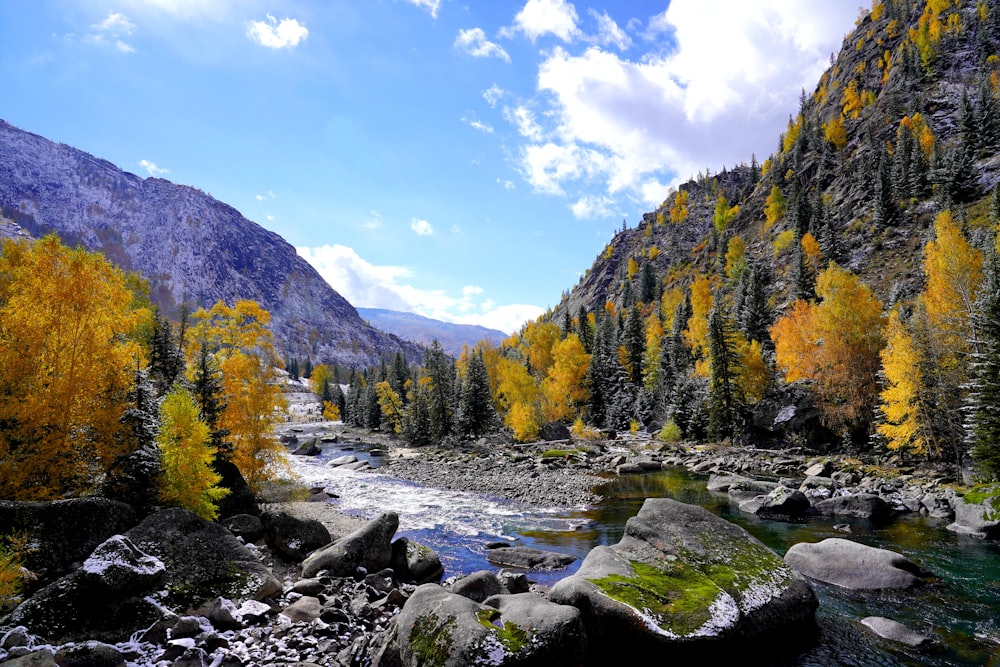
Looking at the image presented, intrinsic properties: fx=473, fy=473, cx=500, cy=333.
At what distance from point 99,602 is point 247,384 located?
16211mm

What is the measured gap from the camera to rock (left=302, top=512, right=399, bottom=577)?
16578 mm

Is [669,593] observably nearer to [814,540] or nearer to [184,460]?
[814,540]

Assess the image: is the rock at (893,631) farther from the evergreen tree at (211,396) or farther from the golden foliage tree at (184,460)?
the evergreen tree at (211,396)

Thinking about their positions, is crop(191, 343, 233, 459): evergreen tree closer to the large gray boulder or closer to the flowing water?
the flowing water

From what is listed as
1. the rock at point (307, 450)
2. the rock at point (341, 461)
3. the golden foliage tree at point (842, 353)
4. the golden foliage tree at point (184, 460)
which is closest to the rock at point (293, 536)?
the golden foliage tree at point (184, 460)

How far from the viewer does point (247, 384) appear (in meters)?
25.3

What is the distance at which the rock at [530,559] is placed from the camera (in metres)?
19.1

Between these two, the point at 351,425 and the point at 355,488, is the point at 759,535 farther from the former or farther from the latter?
the point at 351,425

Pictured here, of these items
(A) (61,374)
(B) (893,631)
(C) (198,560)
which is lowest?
(B) (893,631)

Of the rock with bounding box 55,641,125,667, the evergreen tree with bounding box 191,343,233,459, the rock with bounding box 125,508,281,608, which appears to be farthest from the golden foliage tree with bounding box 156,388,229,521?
the rock with bounding box 55,641,125,667

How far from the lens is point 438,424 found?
71250 millimetres

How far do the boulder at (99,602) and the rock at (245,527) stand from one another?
29.2 ft

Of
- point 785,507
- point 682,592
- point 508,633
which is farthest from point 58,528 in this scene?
point 785,507

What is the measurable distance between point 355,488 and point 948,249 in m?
63.4
